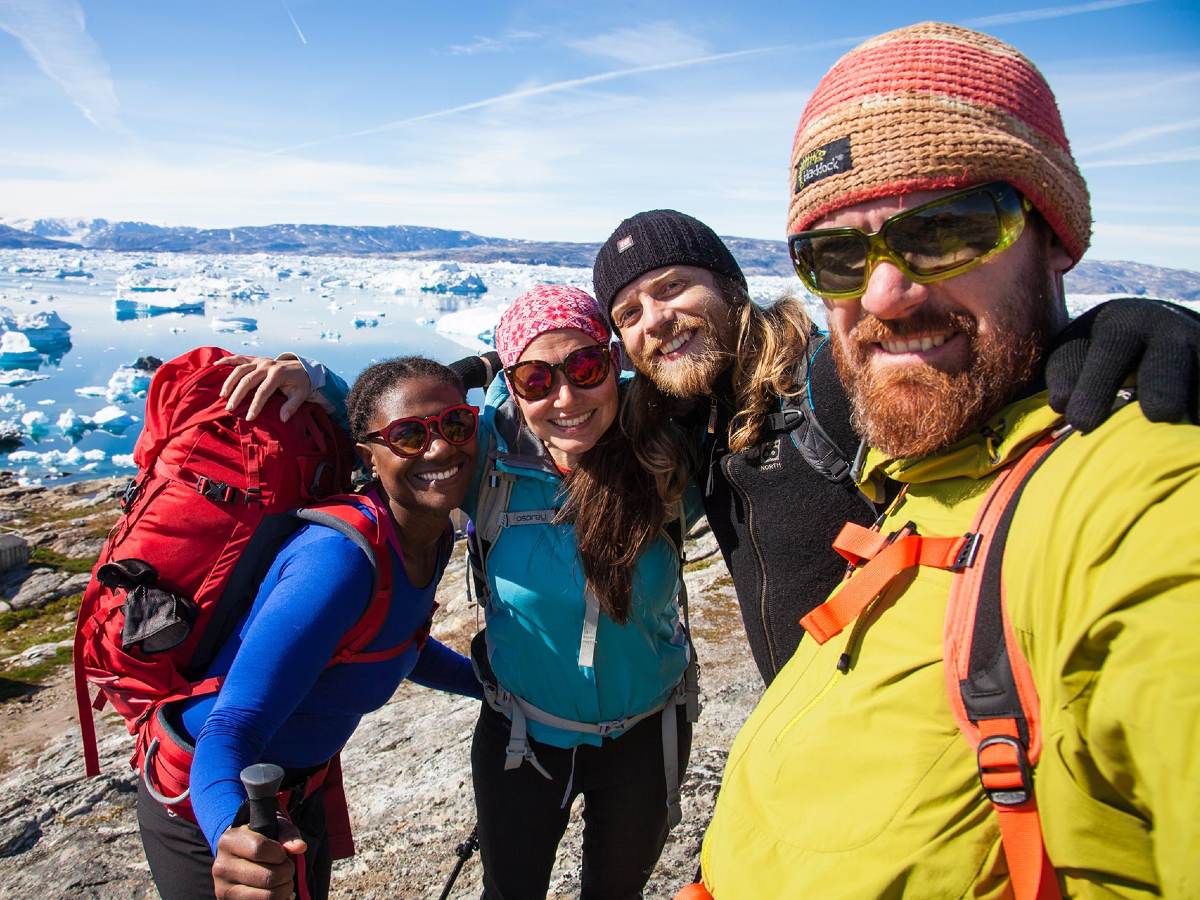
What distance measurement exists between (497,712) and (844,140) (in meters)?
2.12

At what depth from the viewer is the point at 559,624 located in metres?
2.32

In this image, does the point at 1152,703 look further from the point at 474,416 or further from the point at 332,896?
the point at 332,896

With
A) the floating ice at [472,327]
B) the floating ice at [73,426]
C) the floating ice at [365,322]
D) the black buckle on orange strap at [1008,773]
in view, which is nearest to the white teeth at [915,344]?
the black buckle on orange strap at [1008,773]

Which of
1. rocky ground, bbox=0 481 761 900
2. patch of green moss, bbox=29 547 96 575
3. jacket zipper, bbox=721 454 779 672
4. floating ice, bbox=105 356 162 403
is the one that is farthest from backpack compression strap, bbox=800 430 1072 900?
floating ice, bbox=105 356 162 403

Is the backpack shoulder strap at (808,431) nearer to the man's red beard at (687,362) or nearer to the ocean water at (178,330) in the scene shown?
the man's red beard at (687,362)

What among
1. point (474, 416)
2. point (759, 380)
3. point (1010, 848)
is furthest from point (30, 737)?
point (1010, 848)

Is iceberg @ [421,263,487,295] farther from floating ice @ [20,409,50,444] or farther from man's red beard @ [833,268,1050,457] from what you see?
man's red beard @ [833,268,1050,457]

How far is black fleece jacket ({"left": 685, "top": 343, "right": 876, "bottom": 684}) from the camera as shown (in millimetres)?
1809

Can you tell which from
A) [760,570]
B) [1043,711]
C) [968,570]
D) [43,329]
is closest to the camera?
[1043,711]

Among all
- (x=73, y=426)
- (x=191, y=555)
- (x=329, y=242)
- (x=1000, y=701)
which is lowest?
(x=73, y=426)

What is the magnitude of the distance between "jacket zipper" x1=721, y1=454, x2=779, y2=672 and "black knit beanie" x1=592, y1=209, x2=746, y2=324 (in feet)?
2.73

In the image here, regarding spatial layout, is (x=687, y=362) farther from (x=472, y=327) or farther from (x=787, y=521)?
(x=472, y=327)

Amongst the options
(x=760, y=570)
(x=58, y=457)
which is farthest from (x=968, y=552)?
(x=58, y=457)

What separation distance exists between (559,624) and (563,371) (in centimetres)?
84
